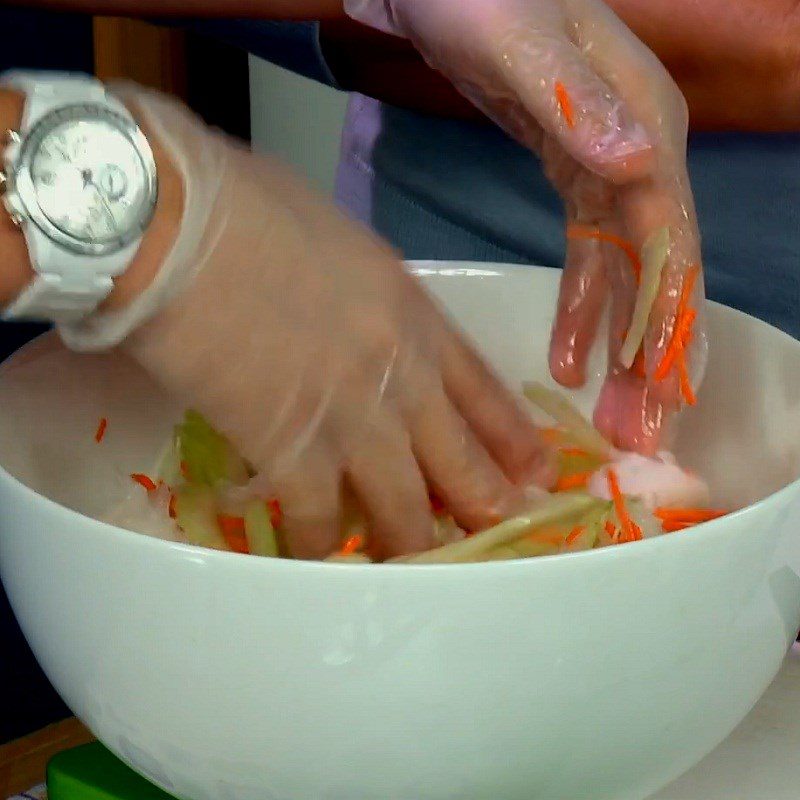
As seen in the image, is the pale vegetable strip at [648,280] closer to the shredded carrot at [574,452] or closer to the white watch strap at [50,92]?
the shredded carrot at [574,452]

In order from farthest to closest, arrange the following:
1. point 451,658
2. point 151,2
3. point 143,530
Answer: point 151,2
point 143,530
point 451,658

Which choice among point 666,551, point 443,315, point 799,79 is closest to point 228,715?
point 666,551

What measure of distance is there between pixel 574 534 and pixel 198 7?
0.42 m

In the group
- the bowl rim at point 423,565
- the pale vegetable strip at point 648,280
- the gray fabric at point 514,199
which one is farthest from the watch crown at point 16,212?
the gray fabric at point 514,199

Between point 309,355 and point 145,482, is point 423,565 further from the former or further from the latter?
point 145,482

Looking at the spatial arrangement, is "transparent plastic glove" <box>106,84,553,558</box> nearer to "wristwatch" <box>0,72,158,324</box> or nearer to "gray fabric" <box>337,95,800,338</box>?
"wristwatch" <box>0,72,158,324</box>

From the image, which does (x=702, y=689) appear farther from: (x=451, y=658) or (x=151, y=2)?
(x=151, y=2)

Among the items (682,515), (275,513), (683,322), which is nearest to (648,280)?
(683,322)

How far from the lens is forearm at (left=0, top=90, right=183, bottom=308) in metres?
0.48

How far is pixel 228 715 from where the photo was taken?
0.42 meters

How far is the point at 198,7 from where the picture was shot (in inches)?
27.8

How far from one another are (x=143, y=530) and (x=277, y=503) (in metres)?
0.08

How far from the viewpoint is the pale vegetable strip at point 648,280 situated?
62 cm

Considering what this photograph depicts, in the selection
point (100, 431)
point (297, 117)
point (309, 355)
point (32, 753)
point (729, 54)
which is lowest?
point (32, 753)
